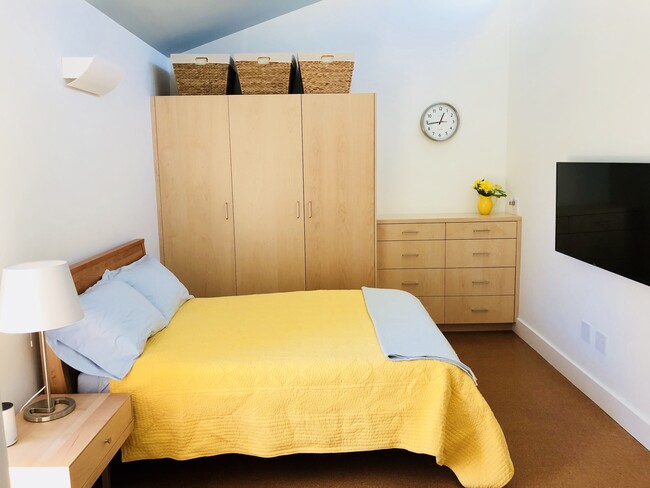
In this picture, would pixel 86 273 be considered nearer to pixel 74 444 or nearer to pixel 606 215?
pixel 74 444

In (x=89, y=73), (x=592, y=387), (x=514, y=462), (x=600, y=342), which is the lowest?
(x=514, y=462)

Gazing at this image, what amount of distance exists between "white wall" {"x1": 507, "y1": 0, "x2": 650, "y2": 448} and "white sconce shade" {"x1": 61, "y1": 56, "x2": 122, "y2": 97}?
8.47 ft

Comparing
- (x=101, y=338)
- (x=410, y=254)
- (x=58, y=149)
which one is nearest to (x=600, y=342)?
(x=410, y=254)

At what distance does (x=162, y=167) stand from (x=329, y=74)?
1340 mm

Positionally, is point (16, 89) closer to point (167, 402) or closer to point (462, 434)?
point (167, 402)

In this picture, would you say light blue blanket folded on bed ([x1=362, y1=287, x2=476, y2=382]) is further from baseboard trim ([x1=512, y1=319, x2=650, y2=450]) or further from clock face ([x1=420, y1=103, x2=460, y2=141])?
clock face ([x1=420, y1=103, x2=460, y2=141])

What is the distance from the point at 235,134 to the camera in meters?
4.13

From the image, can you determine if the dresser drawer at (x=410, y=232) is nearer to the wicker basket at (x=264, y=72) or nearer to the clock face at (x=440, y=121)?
the clock face at (x=440, y=121)

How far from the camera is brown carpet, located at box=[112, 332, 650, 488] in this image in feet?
8.47

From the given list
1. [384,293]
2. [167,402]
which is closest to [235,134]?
[384,293]

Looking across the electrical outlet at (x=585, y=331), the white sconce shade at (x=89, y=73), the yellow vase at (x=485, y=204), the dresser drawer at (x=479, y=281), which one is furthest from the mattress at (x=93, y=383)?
the yellow vase at (x=485, y=204)

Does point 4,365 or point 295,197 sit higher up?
point 295,197

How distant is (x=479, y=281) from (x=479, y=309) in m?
0.22

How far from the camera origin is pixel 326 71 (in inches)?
161
